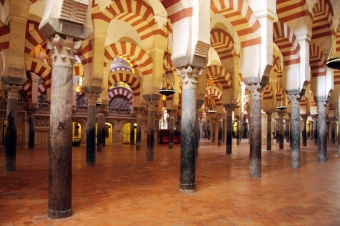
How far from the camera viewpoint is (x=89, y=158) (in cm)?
679

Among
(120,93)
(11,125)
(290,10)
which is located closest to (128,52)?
(11,125)

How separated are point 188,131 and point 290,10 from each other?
4572 millimetres

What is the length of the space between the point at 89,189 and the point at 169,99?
9390 millimetres

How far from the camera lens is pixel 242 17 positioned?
18.2 feet

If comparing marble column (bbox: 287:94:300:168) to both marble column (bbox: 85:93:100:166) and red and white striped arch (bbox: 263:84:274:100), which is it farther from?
red and white striped arch (bbox: 263:84:274:100)

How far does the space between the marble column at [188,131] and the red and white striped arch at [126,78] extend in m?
8.94

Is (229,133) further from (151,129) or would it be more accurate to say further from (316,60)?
(316,60)

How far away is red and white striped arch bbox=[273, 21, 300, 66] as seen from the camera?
6.83 m

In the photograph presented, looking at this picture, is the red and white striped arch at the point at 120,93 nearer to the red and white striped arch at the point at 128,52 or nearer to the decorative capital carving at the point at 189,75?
the red and white striped arch at the point at 128,52

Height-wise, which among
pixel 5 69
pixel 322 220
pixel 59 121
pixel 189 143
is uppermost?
pixel 5 69

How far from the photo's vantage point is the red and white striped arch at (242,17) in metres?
5.45

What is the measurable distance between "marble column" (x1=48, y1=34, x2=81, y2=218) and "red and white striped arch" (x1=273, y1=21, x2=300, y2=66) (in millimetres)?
5360

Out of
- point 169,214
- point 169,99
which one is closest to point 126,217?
point 169,214

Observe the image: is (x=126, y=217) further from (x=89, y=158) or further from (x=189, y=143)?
(x=89, y=158)
